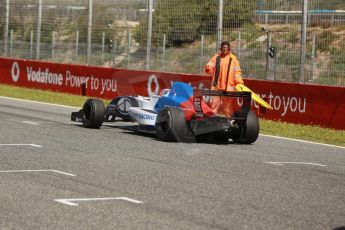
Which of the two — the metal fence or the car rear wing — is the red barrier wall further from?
the car rear wing

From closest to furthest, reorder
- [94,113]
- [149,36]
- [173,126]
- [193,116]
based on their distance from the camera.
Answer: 1. [173,126]
2. [193,116]
3. [94,113]
4. [149,36]

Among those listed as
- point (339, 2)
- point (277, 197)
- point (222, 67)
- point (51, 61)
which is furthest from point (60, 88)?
point (277, 197)

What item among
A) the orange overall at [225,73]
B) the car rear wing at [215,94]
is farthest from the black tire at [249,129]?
the orange overall at [225,73]

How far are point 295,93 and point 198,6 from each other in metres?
6.35

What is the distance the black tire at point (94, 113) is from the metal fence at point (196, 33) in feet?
19.5

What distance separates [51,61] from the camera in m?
30.9

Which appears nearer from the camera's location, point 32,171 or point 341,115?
point 32,171

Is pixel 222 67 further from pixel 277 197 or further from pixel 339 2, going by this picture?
pixel 277 197

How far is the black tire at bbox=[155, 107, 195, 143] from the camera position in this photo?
14.1 meters

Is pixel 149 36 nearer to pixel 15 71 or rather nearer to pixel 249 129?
pixel 15 71

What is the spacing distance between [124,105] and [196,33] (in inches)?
361

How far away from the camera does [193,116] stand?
14547 mm

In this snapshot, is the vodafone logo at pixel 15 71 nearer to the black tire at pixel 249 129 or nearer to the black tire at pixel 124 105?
the black tire at pixel 124 105

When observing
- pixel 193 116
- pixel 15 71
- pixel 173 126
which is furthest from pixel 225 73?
pixel 15 71
